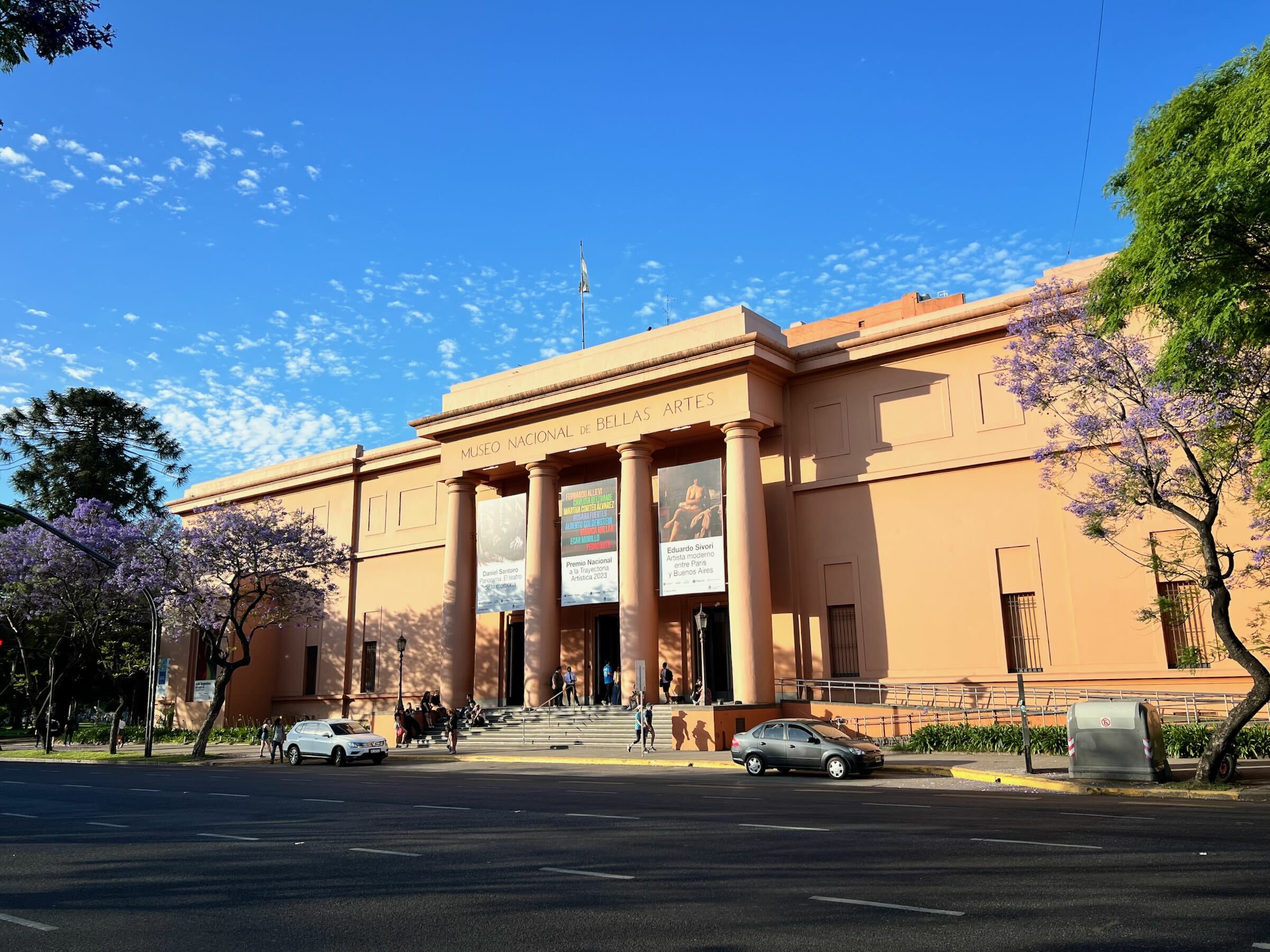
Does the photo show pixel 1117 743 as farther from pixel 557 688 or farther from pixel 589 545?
pixel 557 688

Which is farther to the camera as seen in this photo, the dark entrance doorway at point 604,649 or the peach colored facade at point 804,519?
the dark entrance doorway at point 604,649

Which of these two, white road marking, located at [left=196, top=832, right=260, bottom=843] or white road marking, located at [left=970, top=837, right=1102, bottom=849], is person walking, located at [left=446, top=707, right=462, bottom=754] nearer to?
white road marking, located at [left=196, top=832, right=260, bottom=843]

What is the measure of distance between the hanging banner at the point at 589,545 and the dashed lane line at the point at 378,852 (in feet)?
74.2

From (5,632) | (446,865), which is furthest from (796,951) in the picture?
(5,632)

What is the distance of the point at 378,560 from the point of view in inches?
1801

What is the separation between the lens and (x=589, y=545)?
35094 mm

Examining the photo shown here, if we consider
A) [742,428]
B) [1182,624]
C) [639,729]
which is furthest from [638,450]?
[1182,624]

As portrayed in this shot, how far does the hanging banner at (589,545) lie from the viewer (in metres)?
34.4

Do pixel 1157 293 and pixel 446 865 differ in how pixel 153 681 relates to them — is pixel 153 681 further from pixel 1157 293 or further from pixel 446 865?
pixel 1157 293

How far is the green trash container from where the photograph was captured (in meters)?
18.6

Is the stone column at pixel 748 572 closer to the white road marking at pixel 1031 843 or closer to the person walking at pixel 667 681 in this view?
the person walking at pixel 667 681

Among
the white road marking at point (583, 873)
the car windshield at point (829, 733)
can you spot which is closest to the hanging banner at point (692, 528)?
the car windshield at point (829, 733)

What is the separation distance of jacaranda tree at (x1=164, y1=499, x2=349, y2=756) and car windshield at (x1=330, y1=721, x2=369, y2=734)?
5097 mm

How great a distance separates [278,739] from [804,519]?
64.4ft
